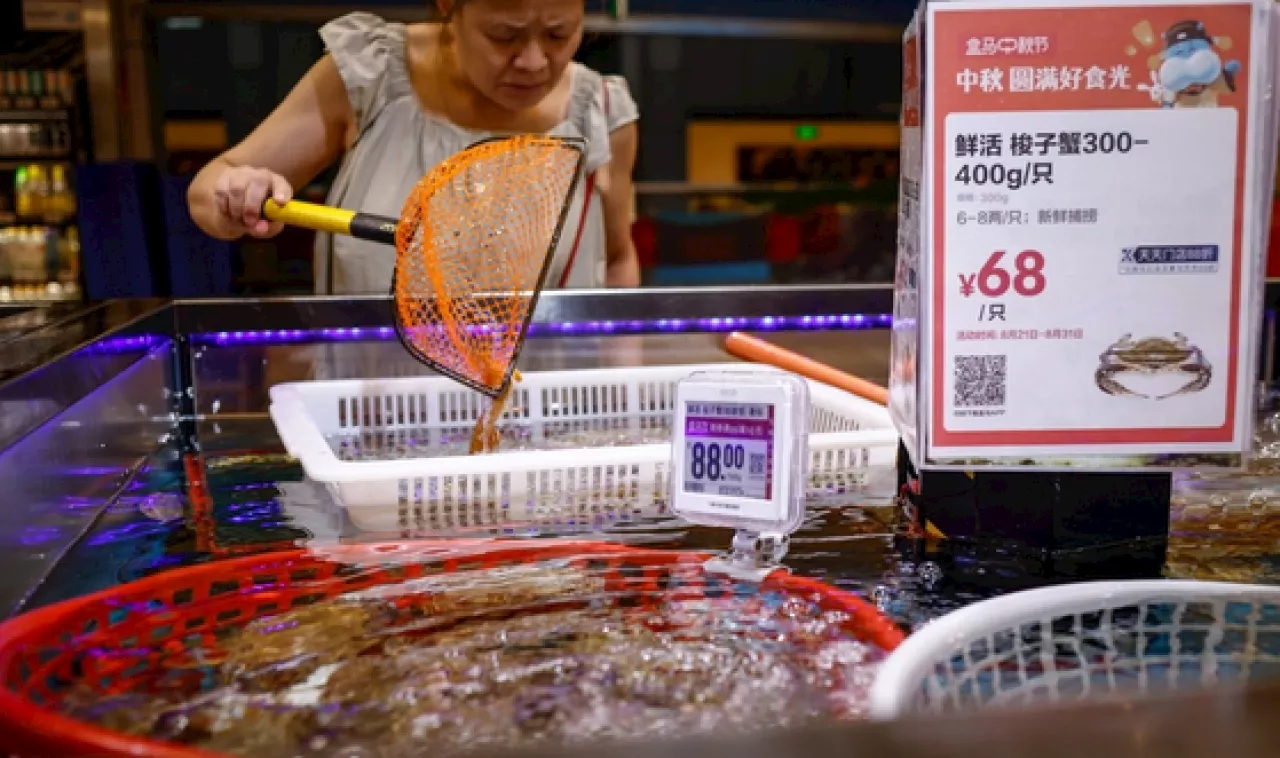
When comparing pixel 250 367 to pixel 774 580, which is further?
pixel 250 367

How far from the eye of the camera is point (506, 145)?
1513 mm

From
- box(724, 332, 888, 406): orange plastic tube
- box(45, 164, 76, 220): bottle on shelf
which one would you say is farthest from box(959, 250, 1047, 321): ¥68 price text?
box(45, 164, 76, 220): bottle on shelf

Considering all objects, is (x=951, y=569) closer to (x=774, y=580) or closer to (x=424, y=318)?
(x=774, y=580)

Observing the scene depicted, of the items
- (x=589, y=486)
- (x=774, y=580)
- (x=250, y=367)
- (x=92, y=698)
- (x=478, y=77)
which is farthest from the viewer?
(x=478, y=77)

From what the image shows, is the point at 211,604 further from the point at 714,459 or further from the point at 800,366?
the point at 800,366

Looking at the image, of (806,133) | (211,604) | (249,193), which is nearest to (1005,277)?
(211,604)

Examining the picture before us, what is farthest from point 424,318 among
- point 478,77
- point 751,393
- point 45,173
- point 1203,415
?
point 45,173

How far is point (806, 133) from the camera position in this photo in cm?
580

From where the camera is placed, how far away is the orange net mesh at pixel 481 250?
4.91 feet

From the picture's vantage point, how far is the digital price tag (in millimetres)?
997

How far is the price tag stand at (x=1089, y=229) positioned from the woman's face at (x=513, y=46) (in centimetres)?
204

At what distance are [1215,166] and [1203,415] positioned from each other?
9.0 inches

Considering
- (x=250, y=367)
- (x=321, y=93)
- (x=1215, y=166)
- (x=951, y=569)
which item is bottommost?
(x=951, y=569)

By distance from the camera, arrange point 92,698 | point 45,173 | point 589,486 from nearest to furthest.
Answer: point 92,698
point 589,486
point 45,173
